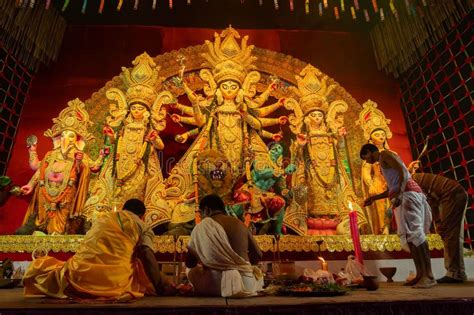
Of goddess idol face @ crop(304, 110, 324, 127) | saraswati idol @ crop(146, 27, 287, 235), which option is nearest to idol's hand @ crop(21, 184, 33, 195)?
saraswati idol @ crop(146, 27, 287, 235)

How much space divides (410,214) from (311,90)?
140 inches

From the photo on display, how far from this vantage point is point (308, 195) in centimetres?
555

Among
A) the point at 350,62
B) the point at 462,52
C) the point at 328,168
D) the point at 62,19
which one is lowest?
the point at 328,168

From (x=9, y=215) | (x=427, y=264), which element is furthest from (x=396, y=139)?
(x=9, y=215)

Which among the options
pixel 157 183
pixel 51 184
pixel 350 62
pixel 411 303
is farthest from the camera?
pixel 350 62

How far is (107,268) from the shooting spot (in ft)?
8.55

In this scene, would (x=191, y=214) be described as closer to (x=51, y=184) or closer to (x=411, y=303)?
(x=51, y=184)

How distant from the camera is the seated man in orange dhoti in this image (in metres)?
2.55

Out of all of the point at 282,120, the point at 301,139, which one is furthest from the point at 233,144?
the point at 301,139

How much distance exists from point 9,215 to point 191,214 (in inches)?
114

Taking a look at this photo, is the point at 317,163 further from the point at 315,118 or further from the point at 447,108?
the point at 447,108

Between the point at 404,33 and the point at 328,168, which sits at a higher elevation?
the point at 404,33

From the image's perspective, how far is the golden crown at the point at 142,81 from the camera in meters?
Answer: 5.80

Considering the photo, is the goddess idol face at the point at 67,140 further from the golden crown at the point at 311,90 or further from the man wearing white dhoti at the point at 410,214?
the man wearing white dhoti at the point at 410,214
